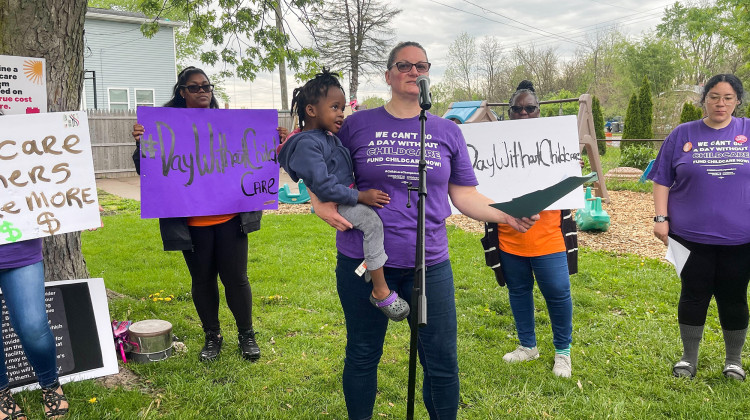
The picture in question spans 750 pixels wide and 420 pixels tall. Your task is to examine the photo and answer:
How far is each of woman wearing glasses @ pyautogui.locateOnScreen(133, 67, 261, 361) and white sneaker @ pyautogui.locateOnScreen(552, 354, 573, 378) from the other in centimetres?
211

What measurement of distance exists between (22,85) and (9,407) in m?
1.89

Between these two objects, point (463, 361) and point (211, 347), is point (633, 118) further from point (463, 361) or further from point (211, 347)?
point (211, 347)

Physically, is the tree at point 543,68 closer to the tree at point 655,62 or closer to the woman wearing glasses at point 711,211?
the tree at point 655,62

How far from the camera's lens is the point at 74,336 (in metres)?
3.55

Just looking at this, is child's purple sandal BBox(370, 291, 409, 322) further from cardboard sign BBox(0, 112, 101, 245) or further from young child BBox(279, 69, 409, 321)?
cardboard sign BBox(0, 112, 101, 245)

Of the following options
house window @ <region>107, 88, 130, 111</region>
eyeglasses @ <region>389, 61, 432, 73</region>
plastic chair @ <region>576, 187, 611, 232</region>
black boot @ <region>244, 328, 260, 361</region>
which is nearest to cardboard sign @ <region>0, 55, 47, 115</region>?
black boot @ <region>244, 328, 260, 361</region>

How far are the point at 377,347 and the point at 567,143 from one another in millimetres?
2191

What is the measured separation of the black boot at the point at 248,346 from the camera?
3834mm

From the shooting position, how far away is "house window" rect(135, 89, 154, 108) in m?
22.7

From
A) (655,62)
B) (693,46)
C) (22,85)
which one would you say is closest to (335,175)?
(22,85)

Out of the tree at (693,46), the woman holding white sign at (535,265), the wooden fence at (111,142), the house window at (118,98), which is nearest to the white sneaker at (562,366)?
the woman holding white sign at (535,265)

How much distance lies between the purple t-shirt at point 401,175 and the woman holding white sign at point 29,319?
1.78 metres

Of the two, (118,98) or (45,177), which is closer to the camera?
(45,177)

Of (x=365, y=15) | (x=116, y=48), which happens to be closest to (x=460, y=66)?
(x=365, y=15)
